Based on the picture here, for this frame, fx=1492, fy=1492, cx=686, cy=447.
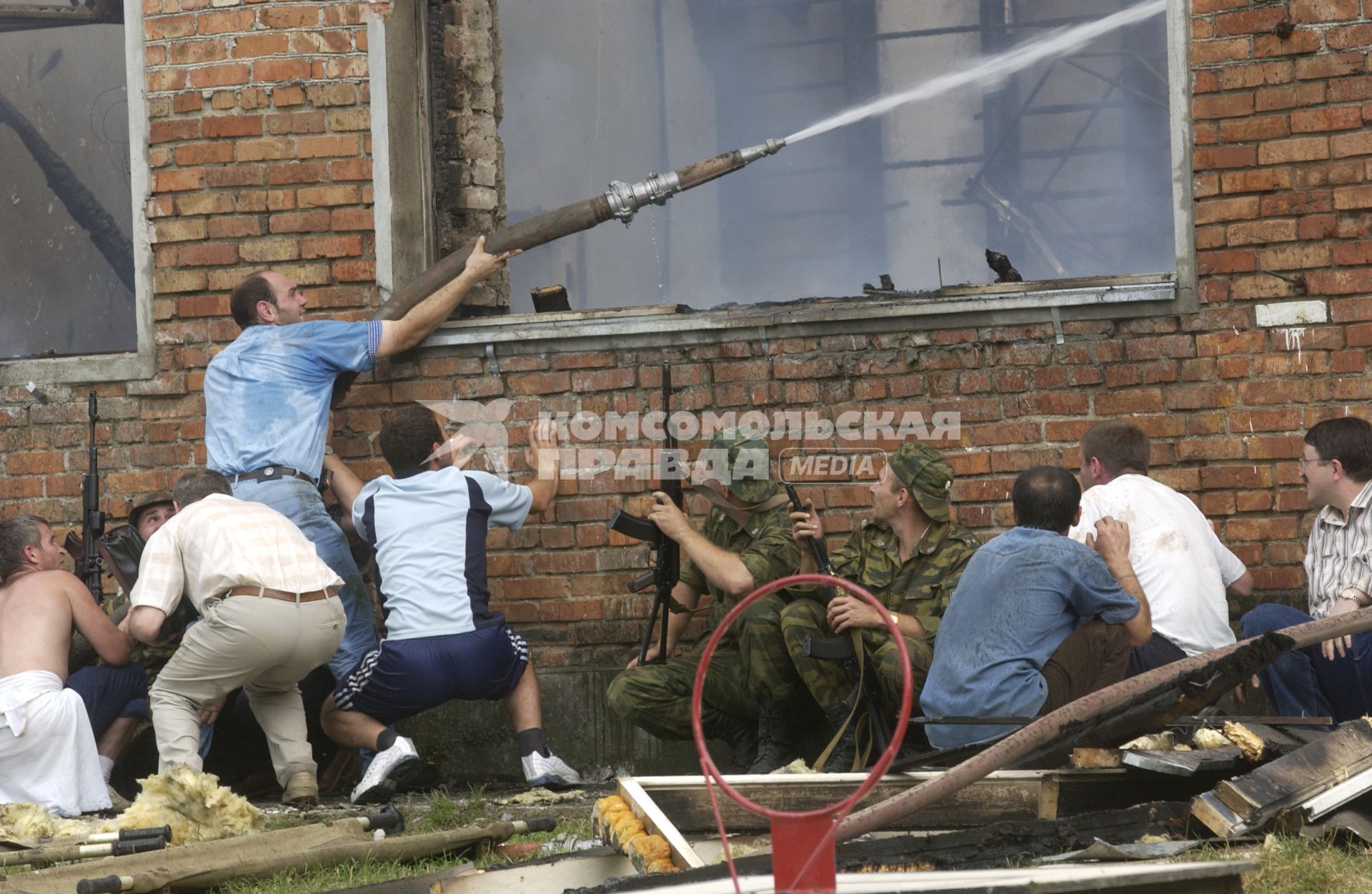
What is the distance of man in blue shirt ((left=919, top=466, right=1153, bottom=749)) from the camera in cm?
486

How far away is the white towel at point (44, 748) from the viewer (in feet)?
18.7

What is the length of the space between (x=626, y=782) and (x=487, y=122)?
3.88 m

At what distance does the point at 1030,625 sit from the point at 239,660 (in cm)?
301

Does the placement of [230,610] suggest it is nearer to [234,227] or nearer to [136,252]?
[234,227]

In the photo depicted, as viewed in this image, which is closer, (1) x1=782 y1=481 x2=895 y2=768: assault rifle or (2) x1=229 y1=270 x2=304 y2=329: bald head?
(1) x1=782 y1=481 x2=895 y2=768: assault rifle

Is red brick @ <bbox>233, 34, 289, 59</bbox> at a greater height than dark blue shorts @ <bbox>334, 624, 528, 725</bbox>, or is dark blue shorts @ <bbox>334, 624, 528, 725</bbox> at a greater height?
red brick @ <bbox>233, 34, 289, 59</bbox>

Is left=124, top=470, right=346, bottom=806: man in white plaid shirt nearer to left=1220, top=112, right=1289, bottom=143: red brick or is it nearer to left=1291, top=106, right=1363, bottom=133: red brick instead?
left=1220, top=112, right=1289, bottom=143: red brick

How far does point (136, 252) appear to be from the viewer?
696cm

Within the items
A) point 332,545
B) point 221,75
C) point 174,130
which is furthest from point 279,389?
point 221,75

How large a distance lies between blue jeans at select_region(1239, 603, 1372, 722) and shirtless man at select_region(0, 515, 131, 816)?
4.50 meters

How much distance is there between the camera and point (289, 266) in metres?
6.81

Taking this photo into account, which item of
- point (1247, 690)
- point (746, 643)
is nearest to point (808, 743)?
point (746, 643)

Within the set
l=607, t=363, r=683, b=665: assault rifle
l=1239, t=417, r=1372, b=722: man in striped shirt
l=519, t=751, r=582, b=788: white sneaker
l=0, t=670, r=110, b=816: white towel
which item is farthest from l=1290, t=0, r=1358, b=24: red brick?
l=0, t=670, r=110, b=816: white towel

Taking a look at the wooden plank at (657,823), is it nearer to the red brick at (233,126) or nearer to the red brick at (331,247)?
the red brick at (331,247)
